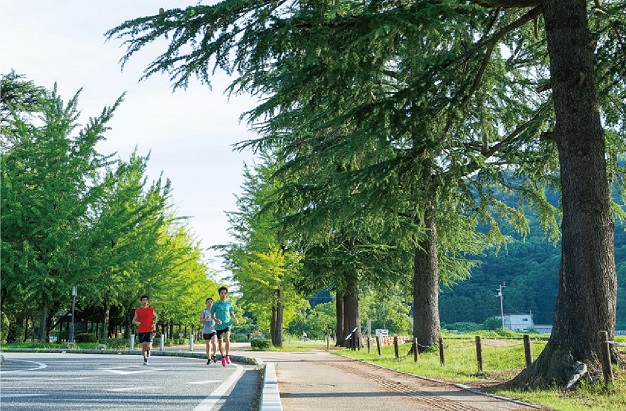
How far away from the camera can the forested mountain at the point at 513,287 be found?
341ft

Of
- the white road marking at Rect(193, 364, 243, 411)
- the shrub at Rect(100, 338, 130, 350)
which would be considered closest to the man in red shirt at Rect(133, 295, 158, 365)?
the white road marking at Rect(193, 364, 243, 411)

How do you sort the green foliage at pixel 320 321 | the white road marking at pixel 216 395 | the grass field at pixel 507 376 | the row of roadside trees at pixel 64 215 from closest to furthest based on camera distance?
the white road marking at pixel 216 395
the grass field at pixel 507 376
the row of roadside trees at pixel 64 215
the green foliage at pixel 320 321

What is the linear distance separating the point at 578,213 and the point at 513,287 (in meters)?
107

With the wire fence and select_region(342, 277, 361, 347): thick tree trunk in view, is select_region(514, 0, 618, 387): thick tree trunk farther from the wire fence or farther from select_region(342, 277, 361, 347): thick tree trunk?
select_region(342, 277, 361, 347): thick tree trunk

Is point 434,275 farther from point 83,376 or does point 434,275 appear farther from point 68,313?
point 68,313

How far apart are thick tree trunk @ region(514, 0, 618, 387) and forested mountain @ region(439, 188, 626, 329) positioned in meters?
95.5

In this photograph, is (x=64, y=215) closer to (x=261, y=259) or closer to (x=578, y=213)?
(x=261, y=259)

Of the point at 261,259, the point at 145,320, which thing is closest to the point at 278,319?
the point at 261,259

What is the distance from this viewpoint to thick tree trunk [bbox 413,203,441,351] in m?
19.1

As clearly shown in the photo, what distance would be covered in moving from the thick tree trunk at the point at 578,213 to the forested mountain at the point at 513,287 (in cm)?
9554

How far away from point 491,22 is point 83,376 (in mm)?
10048

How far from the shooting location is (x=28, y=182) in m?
29.2

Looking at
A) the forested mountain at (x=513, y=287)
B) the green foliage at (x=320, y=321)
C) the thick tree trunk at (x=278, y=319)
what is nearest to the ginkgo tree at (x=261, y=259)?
the thick tree trunk at (x=278, y=319)

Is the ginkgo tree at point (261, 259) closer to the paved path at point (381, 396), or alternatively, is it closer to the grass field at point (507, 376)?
the grass field at point (507, 376)
